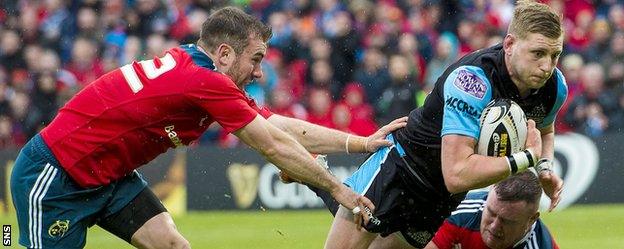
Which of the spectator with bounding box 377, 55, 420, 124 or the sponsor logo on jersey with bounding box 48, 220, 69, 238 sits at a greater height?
Result: the sponsor logo on jersey with bounding box 48, 220, 69, 238

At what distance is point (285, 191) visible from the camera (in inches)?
634

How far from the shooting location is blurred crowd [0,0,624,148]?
16.6 metres

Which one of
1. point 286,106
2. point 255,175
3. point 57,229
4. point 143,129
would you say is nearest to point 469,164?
point 143,129

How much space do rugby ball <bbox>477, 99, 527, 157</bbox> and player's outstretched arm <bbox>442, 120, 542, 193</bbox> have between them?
0.06 meters

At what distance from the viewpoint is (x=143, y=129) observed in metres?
7.33

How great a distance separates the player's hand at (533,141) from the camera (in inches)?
277

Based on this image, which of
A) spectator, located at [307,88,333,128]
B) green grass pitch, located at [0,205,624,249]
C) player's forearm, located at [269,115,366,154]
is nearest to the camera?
player's forearm, located at [269,115,366,154]

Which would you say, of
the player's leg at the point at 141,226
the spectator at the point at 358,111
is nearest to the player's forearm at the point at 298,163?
the player's leg at the point at 141,226

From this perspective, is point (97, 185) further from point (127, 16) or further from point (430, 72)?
point (127, 16)

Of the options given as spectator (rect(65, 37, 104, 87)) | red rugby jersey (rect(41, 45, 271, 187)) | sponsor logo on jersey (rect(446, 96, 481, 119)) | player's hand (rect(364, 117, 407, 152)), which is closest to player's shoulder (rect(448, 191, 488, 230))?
player's hand (rect(364, 117, 407, 152))

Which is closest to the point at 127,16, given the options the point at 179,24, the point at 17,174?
the point at 179,24

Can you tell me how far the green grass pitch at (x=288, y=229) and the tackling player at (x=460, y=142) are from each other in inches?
177

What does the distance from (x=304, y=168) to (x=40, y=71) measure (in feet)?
35.6

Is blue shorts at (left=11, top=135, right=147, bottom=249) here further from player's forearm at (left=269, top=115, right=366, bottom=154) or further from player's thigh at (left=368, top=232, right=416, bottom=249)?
player's thigh at (left=368, top=232, right=416, bottom=249)
